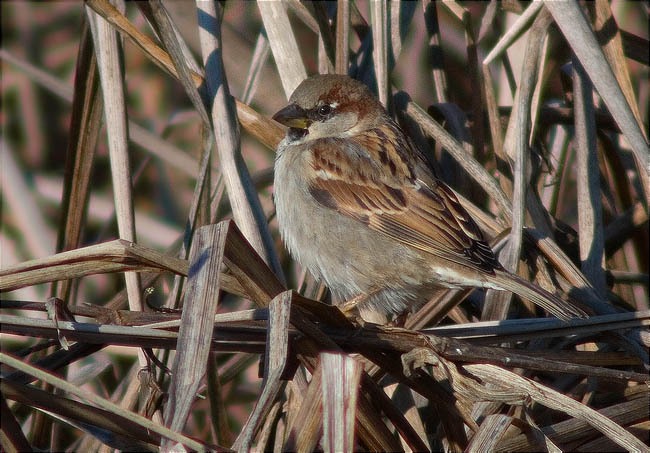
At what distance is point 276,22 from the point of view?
105 inches

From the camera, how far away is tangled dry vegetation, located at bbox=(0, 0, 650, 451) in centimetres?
181

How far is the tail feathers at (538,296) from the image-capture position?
2154mm

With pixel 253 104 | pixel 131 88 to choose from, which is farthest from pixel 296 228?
pixel 131 88

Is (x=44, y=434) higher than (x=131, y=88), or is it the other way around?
(x=131, y=88)

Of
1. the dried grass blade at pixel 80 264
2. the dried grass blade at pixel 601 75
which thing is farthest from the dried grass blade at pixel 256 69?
the dried grass blade at pixel 80 264

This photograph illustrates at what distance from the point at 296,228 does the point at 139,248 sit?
0.85 m

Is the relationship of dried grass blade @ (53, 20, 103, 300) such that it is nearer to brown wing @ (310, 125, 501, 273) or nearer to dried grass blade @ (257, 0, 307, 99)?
dried grass blade @ (257, 0, 307, 99)

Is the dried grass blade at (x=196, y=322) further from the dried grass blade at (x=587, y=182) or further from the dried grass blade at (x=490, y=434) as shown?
the dried grass blade at (x=587, y=182)

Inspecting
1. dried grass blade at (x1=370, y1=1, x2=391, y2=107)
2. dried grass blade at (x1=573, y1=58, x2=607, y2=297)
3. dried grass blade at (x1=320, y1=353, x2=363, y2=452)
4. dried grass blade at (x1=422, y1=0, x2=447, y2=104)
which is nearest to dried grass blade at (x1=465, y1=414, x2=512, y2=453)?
dried grass blade at (x1=320, y1=353, x2=363, y2=452)

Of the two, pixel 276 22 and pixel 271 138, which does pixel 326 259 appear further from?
pixel 276 22

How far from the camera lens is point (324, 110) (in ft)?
9.30

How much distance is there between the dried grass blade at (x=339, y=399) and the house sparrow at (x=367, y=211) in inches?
27.5

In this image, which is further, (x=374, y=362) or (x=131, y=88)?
(x=131, y=88)

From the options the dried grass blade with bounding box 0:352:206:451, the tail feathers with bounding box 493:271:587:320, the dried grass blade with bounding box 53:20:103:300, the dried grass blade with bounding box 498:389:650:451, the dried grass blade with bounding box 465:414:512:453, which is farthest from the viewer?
the dried grass blade with bounding box 53:20:103:300
